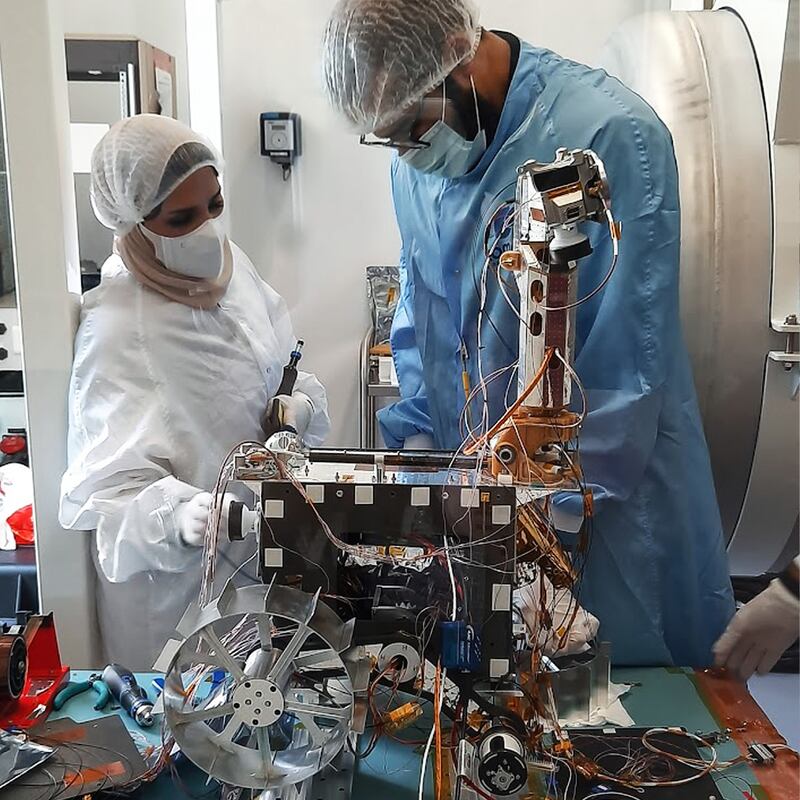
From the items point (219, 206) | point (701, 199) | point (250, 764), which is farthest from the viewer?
point (701, 199)

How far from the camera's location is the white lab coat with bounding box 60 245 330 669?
1209 mm

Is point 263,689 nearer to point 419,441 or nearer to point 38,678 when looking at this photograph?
point 38,678

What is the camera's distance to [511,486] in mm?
855

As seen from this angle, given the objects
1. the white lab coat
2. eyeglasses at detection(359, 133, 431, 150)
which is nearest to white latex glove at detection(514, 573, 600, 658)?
the white lab coat

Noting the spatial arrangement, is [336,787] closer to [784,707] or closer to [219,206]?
[784,707]

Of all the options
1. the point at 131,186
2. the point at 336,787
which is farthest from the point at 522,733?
the point at 131,186

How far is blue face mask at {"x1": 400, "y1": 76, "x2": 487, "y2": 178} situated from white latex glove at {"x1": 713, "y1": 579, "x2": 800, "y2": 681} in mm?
684

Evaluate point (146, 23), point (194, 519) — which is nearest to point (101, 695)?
point (194, 519)

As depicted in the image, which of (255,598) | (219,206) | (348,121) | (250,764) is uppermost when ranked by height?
(348,121)

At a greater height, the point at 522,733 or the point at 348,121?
the point at 348,121

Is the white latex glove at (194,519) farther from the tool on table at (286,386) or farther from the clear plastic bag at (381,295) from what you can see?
the clear plastic bag at (381,295)

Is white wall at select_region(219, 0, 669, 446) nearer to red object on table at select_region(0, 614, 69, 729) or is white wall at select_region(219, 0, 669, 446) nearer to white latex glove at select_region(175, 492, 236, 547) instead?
white latex glove at select_region(175, 492, 236, 547)

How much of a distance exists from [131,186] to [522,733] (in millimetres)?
898

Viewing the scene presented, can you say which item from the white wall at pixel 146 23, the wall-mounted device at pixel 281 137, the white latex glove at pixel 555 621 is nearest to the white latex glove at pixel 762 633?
the white latex glove at pixel 555 621
